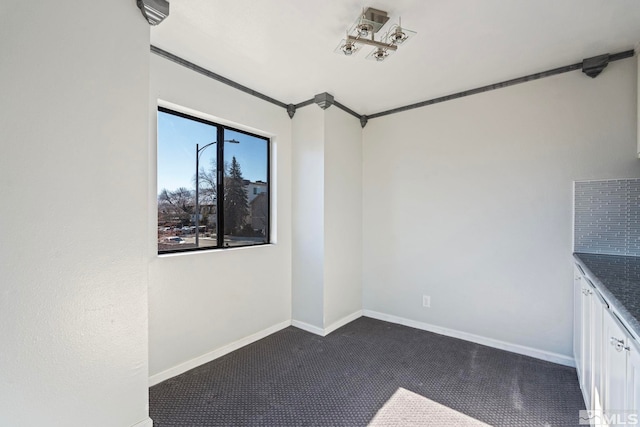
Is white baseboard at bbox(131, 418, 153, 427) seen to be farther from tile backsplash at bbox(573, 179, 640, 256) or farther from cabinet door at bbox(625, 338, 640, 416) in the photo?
tile backsplash at bbox(573, 179, 640, 256)

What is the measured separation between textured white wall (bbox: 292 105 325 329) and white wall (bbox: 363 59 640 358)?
805 mm

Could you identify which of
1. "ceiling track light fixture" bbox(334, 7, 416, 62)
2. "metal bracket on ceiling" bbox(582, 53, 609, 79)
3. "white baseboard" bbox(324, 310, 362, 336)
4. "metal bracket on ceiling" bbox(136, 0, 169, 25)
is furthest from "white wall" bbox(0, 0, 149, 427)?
"metal bracket on ceiling" bbox(582, 53, 609, 79)

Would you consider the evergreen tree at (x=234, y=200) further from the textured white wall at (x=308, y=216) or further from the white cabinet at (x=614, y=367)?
the white cabinet at (x=614, y=367)

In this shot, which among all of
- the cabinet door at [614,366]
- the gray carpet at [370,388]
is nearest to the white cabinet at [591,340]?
the cabinet door at [614,366]

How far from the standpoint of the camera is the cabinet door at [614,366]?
1.10m

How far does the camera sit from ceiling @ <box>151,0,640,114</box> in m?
1.78

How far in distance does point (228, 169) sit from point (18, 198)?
5.46 feet

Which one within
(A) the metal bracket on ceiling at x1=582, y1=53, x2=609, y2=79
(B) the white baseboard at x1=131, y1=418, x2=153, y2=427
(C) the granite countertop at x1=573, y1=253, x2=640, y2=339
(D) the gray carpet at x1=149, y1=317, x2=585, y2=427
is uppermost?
(A) the metal bracket on ceiling at x1=582, y1=53, x2=609, y2=79

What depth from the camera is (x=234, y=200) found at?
292cm

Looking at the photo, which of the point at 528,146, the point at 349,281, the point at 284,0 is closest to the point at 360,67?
the point at 284,0

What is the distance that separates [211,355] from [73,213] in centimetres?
170

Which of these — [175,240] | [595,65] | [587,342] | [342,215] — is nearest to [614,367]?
[587,342]

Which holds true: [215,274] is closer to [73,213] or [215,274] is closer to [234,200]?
[234,200]

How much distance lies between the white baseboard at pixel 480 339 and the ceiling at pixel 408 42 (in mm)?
2442
